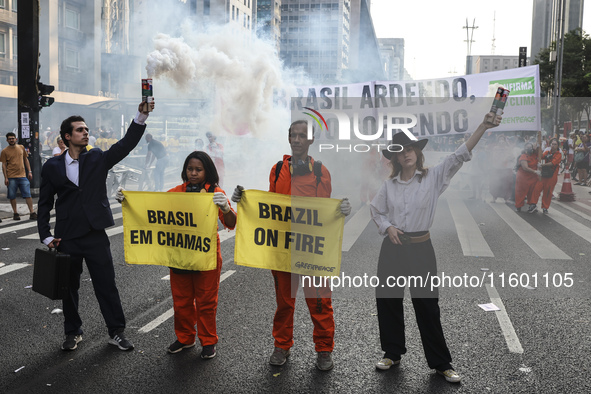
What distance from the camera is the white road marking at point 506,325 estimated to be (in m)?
4.76

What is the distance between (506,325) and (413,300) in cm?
158

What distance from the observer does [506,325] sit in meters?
5.33

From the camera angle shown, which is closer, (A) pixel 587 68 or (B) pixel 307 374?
(B) pixel 307 374

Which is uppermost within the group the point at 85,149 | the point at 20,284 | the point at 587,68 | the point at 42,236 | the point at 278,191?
the point at 587,68

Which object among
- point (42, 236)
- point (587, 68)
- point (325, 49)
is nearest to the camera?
point (42, 236)

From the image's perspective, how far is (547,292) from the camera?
21.6ft

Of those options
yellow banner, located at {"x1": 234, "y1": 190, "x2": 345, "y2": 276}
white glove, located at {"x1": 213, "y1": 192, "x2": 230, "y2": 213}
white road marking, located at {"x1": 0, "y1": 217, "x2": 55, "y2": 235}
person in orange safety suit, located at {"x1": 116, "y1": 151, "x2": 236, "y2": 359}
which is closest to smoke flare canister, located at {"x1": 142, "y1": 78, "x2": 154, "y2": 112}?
person in orange safety suit, located at {"x1": 116, "y1": 151, "x2": 236, "y2": 359}

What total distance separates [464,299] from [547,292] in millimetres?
1112

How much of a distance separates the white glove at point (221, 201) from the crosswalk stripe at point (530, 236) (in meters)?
5.75

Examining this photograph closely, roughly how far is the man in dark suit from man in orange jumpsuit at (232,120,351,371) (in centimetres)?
122

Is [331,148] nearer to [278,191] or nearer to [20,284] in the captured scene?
[278,191]

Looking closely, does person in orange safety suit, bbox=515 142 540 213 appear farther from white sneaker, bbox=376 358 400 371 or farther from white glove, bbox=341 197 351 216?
white glove, bbox=341 197 351 216

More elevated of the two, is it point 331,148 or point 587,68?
point 587,68

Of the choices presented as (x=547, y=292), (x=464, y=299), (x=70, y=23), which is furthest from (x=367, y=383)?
(x=70, y=23)
